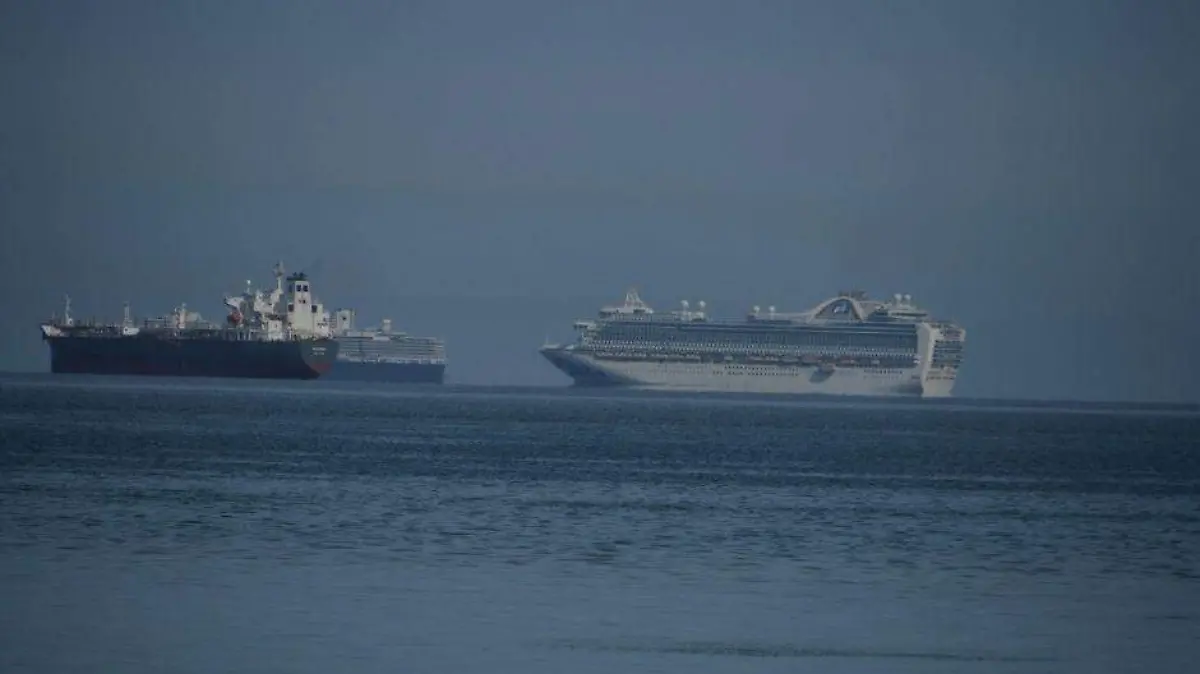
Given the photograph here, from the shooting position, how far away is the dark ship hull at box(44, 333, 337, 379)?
111000 millimetres

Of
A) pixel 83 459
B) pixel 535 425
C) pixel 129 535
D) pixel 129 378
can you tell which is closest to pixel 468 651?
pixel 129 535

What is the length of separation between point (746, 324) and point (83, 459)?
86.9m

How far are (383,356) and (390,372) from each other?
241 centimetres

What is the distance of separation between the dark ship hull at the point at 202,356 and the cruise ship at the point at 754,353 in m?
18.3

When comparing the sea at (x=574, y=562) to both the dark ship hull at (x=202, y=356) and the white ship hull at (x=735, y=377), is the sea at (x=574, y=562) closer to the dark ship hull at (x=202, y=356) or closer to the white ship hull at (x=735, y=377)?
the dark ship hull at (x=202, y=356)

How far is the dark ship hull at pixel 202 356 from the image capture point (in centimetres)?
11100

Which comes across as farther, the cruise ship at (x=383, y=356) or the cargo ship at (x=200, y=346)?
the cruise ship at (x=383, y=356)

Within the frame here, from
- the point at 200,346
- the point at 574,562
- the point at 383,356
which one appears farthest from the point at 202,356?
the point at 574,562

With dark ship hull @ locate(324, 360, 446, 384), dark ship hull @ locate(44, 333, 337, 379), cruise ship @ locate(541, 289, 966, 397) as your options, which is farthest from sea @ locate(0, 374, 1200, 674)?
dark ship hull @ locate(324, 360, 446, 384)

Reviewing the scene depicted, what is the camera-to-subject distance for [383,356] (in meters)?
139

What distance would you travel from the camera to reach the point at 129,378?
127 metres

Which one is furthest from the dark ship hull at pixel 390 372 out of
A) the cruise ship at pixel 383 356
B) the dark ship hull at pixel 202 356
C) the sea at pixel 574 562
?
the sea at pixel 574 562

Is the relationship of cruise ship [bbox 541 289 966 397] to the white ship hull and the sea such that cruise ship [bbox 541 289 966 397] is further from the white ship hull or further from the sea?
the sea

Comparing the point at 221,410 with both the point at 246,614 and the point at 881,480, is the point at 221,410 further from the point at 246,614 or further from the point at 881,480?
the point at 246,614
